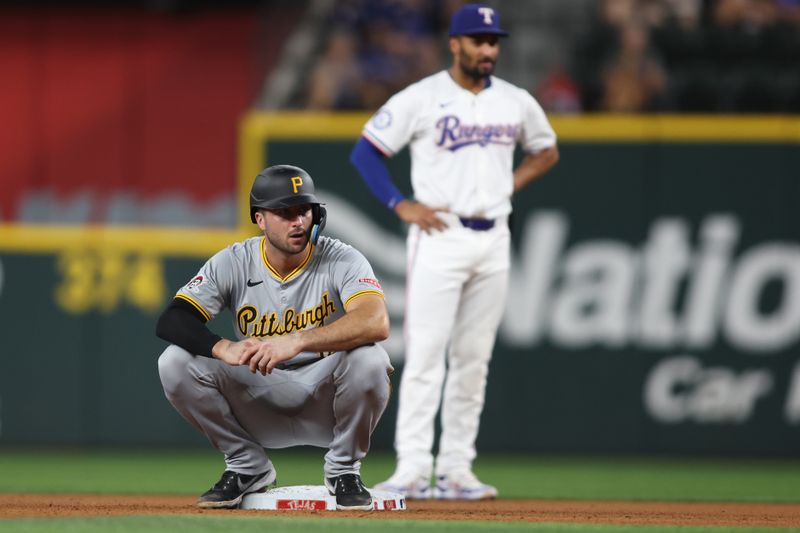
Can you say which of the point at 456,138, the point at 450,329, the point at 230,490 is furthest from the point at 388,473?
the point at 230,490

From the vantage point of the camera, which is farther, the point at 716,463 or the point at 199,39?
the point at 199,39

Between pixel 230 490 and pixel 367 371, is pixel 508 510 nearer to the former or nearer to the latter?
pixel 367 371

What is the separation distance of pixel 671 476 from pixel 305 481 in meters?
2.20

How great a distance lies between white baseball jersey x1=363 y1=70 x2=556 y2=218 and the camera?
6.52 m

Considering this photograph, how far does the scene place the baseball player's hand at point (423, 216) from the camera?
257 inches

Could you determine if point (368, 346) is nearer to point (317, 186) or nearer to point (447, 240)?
point (447, 240)

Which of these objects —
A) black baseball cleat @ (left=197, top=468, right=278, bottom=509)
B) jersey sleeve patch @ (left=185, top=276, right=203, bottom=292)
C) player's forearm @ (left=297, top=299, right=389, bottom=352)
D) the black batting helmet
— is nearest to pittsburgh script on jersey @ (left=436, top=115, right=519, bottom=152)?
the black batting helmet

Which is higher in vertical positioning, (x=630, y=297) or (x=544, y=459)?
(x=630, y=297)

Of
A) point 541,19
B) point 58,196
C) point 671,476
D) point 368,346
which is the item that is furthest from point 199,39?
point 368,346

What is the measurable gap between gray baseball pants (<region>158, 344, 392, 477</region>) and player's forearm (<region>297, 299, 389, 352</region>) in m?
0.09

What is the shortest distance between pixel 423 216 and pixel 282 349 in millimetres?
1622

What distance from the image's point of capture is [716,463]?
8930mm

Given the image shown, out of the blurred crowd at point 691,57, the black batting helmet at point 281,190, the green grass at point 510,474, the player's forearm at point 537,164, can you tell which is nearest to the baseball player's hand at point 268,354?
the black batting helmet at point 281,190

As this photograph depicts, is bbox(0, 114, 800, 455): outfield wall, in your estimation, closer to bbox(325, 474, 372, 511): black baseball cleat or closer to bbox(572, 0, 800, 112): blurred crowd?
bbox(572, 0, 800, 112): blurred crowd
